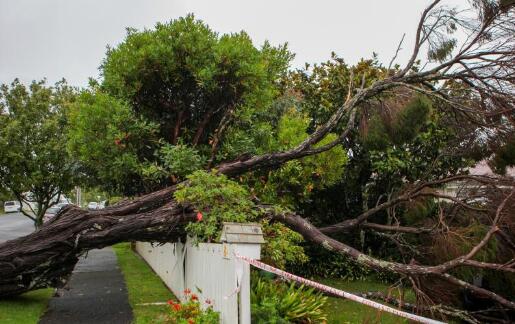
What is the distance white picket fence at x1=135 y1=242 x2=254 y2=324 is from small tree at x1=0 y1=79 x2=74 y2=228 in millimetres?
10769

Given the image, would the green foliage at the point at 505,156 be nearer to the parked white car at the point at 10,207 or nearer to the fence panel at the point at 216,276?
the fence panel at the point at 216,276

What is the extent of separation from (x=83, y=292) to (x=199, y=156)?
153 inches

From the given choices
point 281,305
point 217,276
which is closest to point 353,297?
point 217,276

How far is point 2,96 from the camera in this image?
21453 millimetres

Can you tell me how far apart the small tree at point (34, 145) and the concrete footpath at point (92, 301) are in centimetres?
598

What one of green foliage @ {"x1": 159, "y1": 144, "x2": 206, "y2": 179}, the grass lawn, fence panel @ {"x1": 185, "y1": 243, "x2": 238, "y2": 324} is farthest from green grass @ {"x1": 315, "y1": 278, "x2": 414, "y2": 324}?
green foliage @ {"x1": 159, "y1": 144, "x2": 206, "y2": 179}

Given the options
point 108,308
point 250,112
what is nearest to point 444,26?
point 250,112

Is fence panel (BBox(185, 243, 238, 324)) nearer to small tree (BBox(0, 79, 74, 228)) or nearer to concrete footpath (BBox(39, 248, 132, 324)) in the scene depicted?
concrete footpath (BBox(39, 248, 132, 324))

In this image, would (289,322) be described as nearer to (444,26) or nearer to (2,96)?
(444,26)

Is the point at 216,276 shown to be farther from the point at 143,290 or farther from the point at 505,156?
the point at 143,290

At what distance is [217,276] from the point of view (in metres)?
7.01

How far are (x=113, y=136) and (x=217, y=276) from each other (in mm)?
4991

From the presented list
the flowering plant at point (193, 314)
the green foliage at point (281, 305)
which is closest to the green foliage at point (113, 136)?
the flowering plant at point (193, 314)

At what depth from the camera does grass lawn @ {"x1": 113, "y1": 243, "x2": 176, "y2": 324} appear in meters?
8.85
